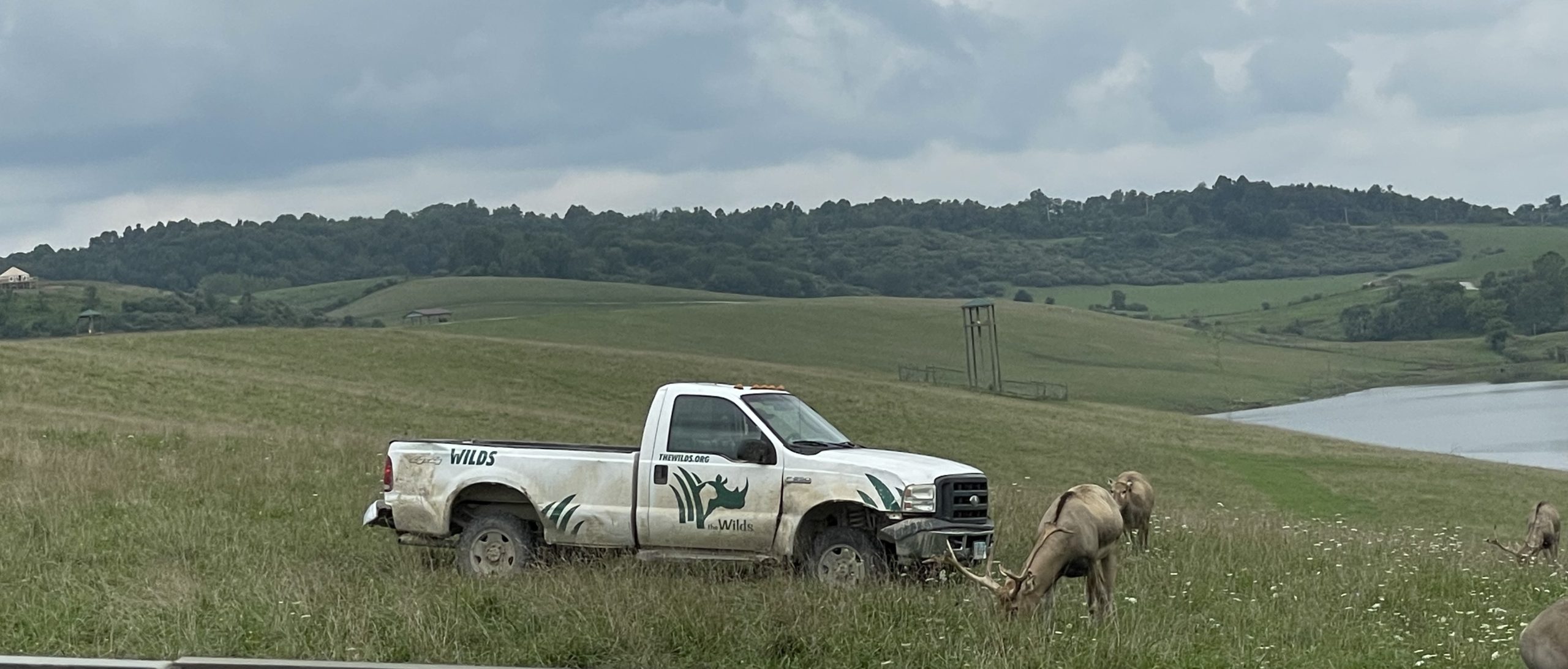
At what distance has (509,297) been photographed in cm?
13588

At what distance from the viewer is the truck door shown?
43.2ft

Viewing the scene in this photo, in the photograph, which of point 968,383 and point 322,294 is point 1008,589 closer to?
point 968,383

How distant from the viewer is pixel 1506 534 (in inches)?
1206

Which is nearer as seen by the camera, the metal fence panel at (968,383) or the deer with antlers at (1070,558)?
the deer with antlers at (1070,558)

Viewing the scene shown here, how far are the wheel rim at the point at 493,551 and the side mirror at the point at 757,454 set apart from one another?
2.16m

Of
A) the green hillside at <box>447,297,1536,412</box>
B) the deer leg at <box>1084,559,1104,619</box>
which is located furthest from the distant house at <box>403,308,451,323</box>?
the deer leg at <box>1084,559,1104,619</box>

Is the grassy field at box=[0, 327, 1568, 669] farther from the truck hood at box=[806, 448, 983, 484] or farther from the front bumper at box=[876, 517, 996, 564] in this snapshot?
the truck hood at box=[806, 448, 983, 484]

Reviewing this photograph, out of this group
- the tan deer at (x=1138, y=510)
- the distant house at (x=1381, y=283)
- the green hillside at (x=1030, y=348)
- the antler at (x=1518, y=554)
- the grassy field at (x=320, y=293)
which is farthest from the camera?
the distant house at (x=1381, y=283)

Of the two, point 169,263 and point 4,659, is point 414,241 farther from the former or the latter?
point 4,659

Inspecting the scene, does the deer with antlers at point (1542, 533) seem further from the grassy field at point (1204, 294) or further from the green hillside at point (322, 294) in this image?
the grassy field at point (1204, 294)

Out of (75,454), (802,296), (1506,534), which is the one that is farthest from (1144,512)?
(802,296)

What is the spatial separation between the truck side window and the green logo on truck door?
0.27 m

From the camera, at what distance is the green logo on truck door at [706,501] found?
13.2 m

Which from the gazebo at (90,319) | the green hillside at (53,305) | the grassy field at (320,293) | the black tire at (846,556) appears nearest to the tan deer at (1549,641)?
the black tire at (846,556)
